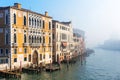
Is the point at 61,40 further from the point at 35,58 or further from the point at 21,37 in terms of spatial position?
the point at 21,37

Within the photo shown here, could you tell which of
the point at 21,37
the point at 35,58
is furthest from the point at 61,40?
the point at 21,37

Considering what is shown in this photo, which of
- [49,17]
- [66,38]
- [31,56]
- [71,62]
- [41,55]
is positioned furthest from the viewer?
[66,38]

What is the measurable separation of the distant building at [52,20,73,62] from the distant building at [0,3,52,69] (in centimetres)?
Answer: 812

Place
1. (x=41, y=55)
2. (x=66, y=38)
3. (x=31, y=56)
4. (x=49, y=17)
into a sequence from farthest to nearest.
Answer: (x=66, y=38) < (x=49, y=17) < (x=41, y=55) < (x=31, y=56)

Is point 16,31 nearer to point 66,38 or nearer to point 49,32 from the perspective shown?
point 49,32

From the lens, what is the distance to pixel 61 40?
235ft

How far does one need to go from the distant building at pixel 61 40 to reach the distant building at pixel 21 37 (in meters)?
8.12

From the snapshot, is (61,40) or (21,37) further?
(61,40)

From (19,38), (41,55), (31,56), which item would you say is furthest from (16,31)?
(41,55)

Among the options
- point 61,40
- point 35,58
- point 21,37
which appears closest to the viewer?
point 21,37

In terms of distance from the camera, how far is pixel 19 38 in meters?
48.1

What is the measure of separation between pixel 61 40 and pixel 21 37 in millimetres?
24493

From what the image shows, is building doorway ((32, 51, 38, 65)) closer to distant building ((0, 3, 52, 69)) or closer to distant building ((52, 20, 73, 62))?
distant building ((0, 3, 52, 69))

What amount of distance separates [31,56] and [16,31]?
24.8 ft
